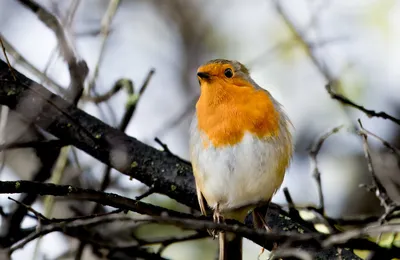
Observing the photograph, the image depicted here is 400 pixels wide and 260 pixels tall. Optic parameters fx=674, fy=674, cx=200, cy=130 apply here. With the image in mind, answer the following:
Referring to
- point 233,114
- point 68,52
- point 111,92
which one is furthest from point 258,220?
point 68,52

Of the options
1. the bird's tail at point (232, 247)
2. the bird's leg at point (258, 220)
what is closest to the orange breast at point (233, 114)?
the bird's leg at point (258, 220)

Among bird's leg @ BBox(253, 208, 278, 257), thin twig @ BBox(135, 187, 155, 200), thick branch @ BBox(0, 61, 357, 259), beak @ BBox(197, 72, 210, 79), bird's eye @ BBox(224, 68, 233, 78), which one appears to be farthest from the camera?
bird's eye @ BBox(224, 68, 233, 78)

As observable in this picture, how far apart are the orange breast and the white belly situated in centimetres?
5

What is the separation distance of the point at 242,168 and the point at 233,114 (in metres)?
0.33

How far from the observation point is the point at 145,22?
336 inches

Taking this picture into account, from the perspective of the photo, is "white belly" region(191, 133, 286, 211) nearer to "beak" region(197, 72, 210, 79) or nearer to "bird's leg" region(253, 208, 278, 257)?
"bird's leg" region(253, 208, 278, 257)

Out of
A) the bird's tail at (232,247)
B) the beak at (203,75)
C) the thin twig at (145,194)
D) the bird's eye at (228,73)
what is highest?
the bird's eye at (228,73)

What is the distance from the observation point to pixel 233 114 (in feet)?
12.1

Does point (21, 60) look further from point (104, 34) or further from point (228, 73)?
point (228, 73)

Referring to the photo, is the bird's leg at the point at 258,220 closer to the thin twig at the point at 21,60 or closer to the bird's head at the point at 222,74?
the bird's head at the point at 222,74

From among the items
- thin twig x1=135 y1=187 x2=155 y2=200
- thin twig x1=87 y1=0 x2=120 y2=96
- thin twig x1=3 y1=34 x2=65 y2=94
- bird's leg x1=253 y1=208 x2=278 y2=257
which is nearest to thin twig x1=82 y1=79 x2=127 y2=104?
thin twig x1=87 y1=0 x2=120 y2=96

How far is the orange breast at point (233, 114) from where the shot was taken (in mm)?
3598

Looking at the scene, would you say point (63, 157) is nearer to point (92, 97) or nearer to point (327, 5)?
point (92, 97)

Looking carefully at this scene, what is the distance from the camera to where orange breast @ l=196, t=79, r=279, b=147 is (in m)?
3.60
